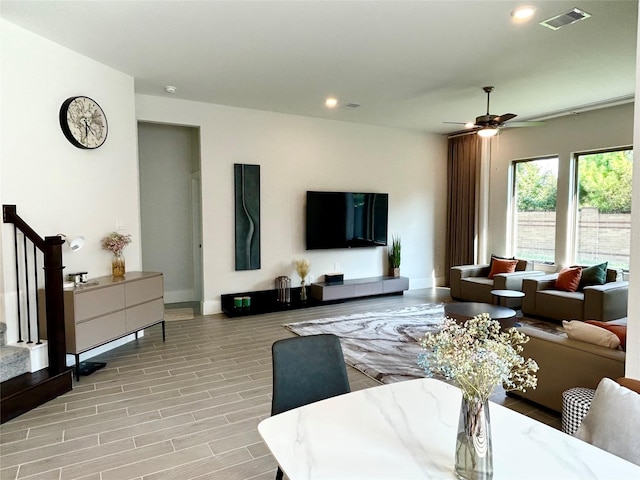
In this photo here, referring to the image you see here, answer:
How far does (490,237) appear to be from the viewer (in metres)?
7.74

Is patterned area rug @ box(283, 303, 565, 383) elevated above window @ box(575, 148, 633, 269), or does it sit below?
below

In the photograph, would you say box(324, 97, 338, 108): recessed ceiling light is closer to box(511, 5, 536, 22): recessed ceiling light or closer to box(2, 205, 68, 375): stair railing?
box(511, 5, 536, 22): recessed ceiling light

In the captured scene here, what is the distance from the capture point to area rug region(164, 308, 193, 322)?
5.75 metres

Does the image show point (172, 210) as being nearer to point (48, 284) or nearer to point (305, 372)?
point (48, 284)

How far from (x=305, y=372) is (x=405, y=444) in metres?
0.70

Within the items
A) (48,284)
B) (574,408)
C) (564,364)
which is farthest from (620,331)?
(48,284)

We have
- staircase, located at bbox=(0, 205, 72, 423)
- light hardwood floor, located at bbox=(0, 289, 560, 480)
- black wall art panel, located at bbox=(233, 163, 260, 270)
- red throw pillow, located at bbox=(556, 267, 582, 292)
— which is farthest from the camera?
black wall art panel, located at bbox=(233, 163, 260, 270)

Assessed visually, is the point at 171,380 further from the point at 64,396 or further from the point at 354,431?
the point at 354,431

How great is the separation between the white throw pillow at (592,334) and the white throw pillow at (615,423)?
1356 millimetres

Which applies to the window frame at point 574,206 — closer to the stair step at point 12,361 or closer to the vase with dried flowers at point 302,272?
the vase with dried flowers at point 302,272

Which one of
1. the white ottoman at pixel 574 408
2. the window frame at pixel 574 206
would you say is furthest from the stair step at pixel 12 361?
the window frame at pixel 574 206

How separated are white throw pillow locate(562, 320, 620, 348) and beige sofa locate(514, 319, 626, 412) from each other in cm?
4

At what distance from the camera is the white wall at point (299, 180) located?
19.6 feet

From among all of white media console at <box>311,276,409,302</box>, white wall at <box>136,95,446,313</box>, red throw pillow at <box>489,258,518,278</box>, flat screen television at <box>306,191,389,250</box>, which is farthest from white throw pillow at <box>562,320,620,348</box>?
white wall at <box>136,95,446,313</box>
